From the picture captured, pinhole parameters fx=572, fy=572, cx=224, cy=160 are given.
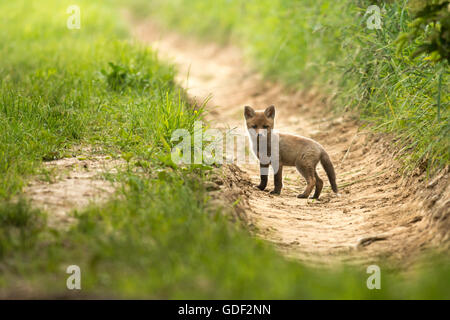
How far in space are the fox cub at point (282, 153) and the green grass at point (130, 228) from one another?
3.48 feet

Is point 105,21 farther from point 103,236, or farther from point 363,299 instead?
point 363,299

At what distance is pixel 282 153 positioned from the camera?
6598 mm

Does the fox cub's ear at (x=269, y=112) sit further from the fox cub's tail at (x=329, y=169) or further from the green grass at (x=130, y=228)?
the green grass at (x=130, y=228)

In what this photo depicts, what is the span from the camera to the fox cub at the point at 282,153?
6387 mm

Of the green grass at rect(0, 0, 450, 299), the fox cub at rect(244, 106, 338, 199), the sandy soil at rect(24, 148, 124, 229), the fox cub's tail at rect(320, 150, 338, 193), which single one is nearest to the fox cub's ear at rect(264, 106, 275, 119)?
the fox cub at rect(244, 106, 338, 199)

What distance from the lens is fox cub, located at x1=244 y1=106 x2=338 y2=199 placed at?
639 centimetres

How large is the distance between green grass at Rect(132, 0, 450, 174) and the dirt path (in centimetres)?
30

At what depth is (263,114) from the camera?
22.5 feet

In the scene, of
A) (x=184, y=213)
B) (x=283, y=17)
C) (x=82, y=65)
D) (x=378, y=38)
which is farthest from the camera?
(x=283, y=17)

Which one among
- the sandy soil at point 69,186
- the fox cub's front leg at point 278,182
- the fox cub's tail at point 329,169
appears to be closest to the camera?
the sandy soil at point 69,186

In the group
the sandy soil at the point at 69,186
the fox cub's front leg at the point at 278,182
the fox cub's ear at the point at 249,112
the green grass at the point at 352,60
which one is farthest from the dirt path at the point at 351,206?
the sandy soil at the point at 69,186

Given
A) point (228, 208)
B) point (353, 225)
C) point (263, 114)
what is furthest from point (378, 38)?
point (228, 208)

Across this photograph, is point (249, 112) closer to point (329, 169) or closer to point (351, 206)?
point (329, 169)
